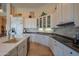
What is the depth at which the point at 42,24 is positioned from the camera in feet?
8.19

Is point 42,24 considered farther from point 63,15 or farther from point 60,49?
point 60,49

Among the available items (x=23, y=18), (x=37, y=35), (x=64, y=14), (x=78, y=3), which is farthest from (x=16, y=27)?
(x=78, y=3)

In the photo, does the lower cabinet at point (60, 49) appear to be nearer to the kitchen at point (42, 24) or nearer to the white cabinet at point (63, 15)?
the kitchen at point (42, 24)

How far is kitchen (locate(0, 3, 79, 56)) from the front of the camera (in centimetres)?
208

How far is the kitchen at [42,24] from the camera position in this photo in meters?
2.08

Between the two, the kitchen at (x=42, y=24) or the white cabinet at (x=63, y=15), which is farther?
the white cabinet at (x=63, y=15)

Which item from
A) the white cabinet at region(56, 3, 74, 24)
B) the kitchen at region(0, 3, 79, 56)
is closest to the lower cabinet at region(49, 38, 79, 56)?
the kitchen at region(0, 3, 79, 56)

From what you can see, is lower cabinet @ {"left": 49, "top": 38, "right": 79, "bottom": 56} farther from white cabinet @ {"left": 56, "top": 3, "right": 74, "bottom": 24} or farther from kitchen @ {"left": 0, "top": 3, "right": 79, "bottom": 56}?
white cabinet @ {"left": 56, "top": 3, "right": 74, "bottom": 24}

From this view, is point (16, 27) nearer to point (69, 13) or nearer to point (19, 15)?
point (19, 15)

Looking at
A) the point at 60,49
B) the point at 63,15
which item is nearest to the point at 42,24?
the point at 63,15

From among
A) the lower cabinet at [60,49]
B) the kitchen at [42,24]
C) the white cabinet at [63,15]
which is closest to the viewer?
the lower cabinet at [60,49]

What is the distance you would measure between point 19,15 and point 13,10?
125 mm

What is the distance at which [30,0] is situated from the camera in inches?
69.6

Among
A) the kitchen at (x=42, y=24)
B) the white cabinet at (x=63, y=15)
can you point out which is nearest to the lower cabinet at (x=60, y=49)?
the kitchen at (x=42, y=24)
